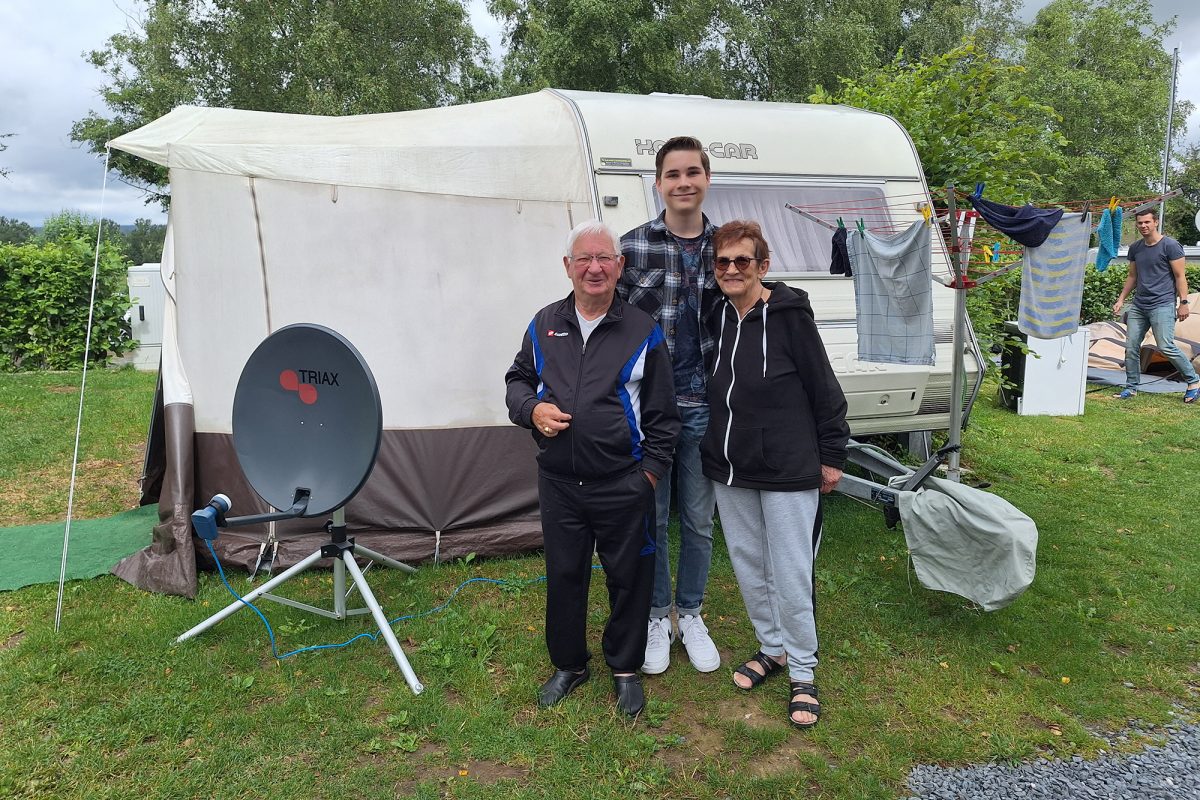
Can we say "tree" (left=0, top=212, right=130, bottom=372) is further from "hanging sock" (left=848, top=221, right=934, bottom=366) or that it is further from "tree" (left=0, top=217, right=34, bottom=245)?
"hanging sock" (left=848, top=221, right=934, bottom=366)

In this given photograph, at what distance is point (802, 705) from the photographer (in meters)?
3.06

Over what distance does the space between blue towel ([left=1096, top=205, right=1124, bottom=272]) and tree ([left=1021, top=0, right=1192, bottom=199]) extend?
983 inches

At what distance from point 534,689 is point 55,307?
35.9ft

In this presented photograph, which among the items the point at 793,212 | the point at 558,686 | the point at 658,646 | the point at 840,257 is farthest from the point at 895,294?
the point at 558,686

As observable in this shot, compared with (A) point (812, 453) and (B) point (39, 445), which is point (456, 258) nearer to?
(A) point (812, 453)

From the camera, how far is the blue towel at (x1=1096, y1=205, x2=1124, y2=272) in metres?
4.22

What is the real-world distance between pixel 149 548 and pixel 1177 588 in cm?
547

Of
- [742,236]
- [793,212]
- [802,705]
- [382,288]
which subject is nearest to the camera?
[742,236]

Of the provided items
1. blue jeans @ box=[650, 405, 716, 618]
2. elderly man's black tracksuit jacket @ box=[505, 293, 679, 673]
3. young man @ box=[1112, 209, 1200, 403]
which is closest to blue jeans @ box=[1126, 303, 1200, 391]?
young man @ box=[1112, 209, 1200, 403]

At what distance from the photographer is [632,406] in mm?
2881

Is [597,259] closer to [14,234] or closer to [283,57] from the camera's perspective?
[283,57]

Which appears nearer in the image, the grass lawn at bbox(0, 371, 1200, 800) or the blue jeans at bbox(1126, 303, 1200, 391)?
the grass lawn at bbox(0, 371, 1200, 800)

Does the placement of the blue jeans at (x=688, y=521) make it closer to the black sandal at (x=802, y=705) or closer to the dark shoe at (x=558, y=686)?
the dark shoe at (x=558, y=686)

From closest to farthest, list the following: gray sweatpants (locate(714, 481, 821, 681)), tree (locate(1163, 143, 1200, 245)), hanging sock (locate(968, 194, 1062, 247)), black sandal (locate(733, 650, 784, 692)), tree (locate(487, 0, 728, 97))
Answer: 1. gray sweatpants (locate(714, 481, 821, 681))
2. black sandal (locate(733, 650, 784, 692))
3. hanging sock (locate(968, 194, 1062, 247))
4. tree (locate(487, 0, 728, 97))
5. tree (locate(1163, 143, 1200, 245))
